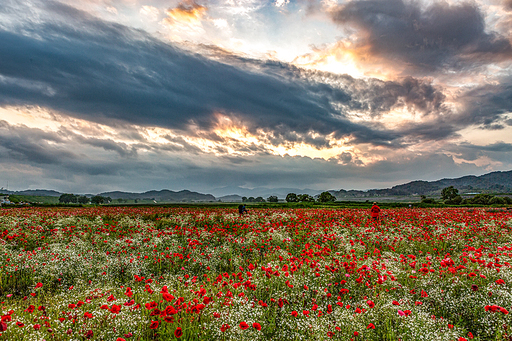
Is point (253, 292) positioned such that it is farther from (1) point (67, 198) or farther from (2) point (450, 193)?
(1) point (67, 198)

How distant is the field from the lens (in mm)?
4645

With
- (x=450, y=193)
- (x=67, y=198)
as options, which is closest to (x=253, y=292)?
(x=450, y=193)

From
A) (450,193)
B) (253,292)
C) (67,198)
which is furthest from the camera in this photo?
(67,198)

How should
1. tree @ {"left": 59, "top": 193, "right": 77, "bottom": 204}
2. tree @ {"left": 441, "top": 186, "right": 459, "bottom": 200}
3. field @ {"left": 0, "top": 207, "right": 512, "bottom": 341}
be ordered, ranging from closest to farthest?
1. field @ {"left": 0, "top": 207, "right": 512, "bottom": 341}
2. tree @ {"left": 441, "top": 186, "right": 459, "bottom": 200}
3. tree @ {"left": 59, "top": 193, "right": 77, "bottom": 204}

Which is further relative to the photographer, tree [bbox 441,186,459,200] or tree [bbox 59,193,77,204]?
tree [bbox 59,193,77,204]

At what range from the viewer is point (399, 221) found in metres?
17.5

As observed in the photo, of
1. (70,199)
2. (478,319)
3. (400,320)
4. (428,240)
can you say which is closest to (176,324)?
(400,320)

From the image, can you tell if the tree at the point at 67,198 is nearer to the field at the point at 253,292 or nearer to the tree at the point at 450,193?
the field at the point at 253,292

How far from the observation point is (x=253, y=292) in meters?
6.63

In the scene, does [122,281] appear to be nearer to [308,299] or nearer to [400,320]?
[308,299]

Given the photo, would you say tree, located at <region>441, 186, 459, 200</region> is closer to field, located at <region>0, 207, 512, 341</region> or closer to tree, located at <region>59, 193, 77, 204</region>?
field, located at <region>0, 207, 512, 341</region>

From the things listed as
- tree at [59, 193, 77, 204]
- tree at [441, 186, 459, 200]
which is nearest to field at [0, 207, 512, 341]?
tree at [441, 186, 459, 200]

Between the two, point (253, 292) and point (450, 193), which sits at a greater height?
point (253, 292)

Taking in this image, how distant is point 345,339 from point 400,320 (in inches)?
62.7
